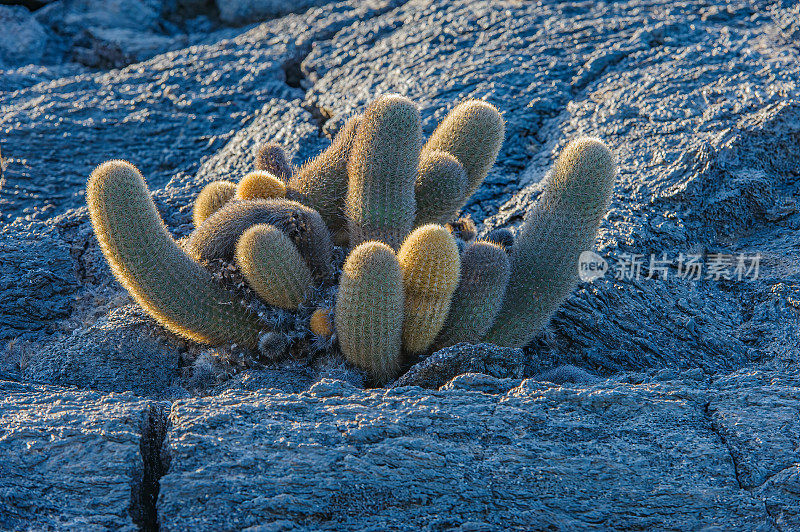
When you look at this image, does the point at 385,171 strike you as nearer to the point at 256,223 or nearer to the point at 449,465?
the point at 256,223

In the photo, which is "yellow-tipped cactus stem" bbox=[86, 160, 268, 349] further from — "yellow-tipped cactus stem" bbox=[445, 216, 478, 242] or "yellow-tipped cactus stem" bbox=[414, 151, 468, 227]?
"yellow-tipped cactus stem" bbox=[445, 216, 478, 242]

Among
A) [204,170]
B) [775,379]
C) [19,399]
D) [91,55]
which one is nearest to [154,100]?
[204,170]

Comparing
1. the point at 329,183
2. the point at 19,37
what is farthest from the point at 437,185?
the point at 19,37

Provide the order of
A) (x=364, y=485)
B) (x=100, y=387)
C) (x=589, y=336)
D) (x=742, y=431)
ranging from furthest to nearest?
(x=589, y=336), (x=100, y=387), (x=742, y=431), (x=364, y=485)

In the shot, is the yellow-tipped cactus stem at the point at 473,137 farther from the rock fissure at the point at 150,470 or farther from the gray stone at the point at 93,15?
the gray stone at the point at 93,15

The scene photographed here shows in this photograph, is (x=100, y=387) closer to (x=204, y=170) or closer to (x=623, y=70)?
(x=204, y=170)

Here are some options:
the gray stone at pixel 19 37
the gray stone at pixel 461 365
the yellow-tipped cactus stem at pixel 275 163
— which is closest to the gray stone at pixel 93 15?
the gray stone at pixel 19 37

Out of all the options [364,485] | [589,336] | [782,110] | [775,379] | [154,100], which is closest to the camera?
[364,485]

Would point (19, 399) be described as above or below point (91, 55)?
below
